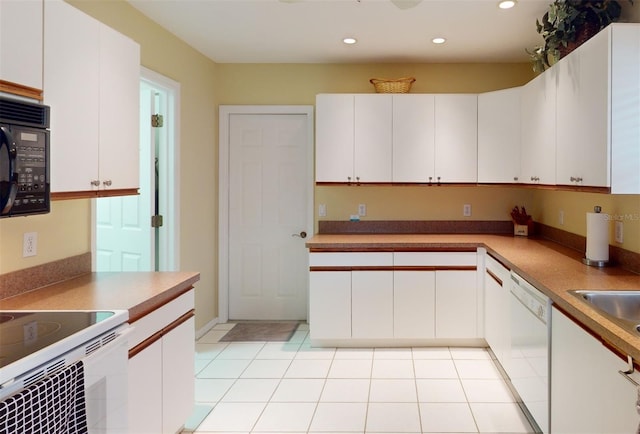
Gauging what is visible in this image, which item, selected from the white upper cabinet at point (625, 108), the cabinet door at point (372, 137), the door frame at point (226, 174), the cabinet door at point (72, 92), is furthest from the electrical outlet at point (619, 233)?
the cabinet door at point (72, 92)

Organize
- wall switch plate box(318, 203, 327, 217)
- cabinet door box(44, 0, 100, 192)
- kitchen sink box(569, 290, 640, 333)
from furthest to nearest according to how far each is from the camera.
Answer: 1. wall switch plate box(318, 203, 327, 217)
2. kitchen sink box(569, 290, 640, 333)
3. cabinet door box(44, 0, 100, 192)

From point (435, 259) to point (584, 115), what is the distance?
1.65 metres

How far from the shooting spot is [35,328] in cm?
159

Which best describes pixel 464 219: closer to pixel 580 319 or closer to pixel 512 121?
pixel 512 121

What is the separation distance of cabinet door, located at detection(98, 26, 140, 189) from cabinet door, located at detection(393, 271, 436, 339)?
88.8 inches

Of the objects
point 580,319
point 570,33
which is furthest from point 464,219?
point 580,319

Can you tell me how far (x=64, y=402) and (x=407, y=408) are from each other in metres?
2.06

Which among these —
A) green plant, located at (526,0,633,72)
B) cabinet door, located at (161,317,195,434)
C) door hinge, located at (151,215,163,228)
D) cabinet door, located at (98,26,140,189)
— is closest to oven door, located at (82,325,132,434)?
cabinet door, located at (161,317,195,434)

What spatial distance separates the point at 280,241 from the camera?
464cm

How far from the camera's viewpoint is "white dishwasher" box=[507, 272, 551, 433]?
2322 mm

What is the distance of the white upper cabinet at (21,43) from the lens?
1.65 m

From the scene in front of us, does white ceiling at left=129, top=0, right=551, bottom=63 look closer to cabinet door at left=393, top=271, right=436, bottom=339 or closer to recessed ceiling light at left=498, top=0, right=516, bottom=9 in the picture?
recessed ceiling light at left=498, top=0, right=516, bottom=9

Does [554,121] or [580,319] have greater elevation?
[554,121]

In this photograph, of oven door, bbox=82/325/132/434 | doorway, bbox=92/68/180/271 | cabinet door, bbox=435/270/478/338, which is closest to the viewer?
oven door, bbox=82/325/132/434
